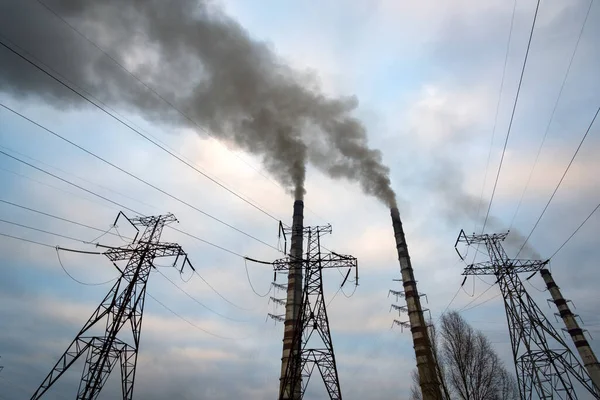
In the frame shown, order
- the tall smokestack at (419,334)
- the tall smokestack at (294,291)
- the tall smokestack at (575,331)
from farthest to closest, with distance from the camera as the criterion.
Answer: the tall smokestack at (575,331) → the tall smokestack at (419,334) → the tall smokestack at (294,291)

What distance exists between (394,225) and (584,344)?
1781 centimetres

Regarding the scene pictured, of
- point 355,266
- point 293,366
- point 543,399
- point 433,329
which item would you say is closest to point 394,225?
point 433,329

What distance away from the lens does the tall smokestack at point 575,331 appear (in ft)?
79.7

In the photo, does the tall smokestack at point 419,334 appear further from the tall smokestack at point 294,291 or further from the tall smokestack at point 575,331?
the tall smokestack at point 575,331

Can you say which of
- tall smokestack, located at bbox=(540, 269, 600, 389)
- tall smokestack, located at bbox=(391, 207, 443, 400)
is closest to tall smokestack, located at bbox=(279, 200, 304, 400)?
tall smokestack, located at bbox=(391, 207, 443, 400)

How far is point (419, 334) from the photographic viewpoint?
24766 millimetres

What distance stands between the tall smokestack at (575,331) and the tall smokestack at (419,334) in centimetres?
1221

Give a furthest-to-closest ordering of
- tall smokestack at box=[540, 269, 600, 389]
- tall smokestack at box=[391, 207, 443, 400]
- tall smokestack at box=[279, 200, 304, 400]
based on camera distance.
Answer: tall smokestack at box=[540, 269, 600, 389] → tall smokestack at box=[391, 207, 443, 400] → tall smokestack at box=[279, 200, 304, 400]

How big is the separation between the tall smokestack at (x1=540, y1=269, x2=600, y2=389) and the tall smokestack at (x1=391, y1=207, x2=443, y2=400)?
40.1ft

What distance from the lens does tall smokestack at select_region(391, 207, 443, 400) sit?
74.8 ft

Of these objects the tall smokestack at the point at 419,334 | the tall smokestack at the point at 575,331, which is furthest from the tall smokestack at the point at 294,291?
the tall smokestack at the point at 575,331

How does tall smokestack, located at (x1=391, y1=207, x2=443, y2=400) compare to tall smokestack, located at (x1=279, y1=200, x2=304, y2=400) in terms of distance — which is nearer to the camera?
tall smokestack, located at (x1=279, y1=200, x2=304, y2=400)

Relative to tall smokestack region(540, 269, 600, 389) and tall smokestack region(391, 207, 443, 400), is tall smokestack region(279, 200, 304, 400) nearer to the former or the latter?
tall smokestack region(391, 207, 443, 400)

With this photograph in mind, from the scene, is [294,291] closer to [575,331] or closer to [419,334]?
[419,334]
